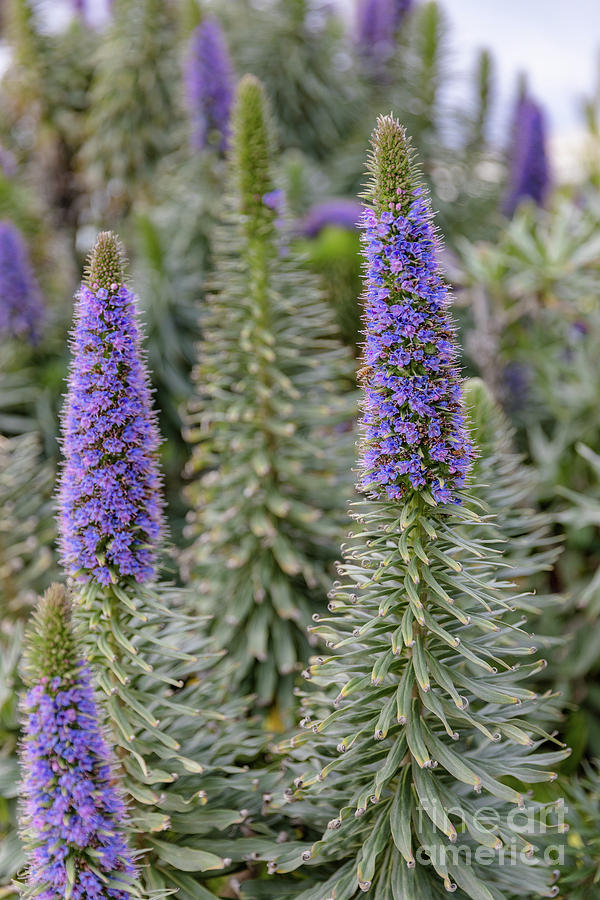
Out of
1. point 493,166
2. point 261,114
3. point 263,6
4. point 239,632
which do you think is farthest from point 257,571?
point 263,6

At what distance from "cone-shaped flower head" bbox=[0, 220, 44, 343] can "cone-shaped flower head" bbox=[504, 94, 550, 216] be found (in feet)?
9.40

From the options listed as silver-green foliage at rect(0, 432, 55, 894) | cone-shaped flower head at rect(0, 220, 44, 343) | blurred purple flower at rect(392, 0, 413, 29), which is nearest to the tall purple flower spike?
blurred purple flower at rect(392, 0, 413, 29)

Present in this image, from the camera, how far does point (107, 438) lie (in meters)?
1.72

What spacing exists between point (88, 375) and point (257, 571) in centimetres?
135

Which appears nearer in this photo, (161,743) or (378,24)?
(161,743)

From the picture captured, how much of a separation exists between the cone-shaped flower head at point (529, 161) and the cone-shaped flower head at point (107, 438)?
3653 millimetres

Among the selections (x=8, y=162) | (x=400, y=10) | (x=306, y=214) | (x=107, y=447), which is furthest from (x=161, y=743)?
(x=400, y=10)

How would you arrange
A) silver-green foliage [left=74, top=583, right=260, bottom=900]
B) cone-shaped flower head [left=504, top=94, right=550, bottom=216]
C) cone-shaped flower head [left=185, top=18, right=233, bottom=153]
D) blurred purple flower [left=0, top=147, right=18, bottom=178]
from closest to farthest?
silver-green foliage [left=74, top=583, right=260, bottom=900], cone-shaped flower head [left=185, top=18, right=233, bottom=153], cone-shaped flower head [left=504, top=94, right=550, bottom=216], blurred purple flower [left=0, top=147, right=18, bottom=178]

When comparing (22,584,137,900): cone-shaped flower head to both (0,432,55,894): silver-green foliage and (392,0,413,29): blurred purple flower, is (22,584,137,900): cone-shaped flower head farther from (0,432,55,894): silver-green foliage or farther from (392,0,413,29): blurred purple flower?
(392,0,413,29): blurred purple flower

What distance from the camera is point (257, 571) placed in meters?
2.88

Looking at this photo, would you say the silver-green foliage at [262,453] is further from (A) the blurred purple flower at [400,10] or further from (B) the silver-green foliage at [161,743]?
(A) the blurred purple flower at [400,10]

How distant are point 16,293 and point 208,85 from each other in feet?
4.53

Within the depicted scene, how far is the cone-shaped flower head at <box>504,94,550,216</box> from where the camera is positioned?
15.2 ft

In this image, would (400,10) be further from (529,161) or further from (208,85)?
(208,85)
